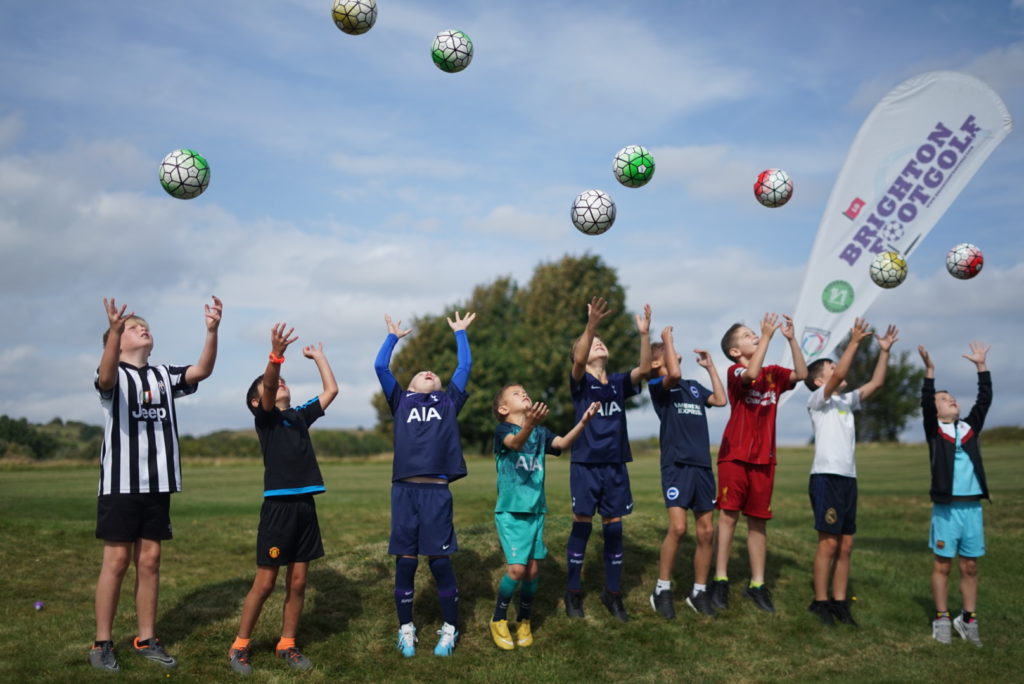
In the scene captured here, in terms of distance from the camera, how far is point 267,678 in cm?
664

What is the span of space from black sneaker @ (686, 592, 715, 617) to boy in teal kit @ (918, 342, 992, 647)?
8.05ft

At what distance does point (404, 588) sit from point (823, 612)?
472 centimetres

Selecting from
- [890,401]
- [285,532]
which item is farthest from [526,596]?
[890,401]

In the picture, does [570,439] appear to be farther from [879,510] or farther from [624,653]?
[879,510]

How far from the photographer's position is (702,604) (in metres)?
8.86

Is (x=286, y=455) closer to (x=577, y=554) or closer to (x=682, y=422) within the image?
(x=577, y=554)

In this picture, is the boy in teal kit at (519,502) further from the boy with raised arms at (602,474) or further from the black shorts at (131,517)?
the black shorts at (131,517)

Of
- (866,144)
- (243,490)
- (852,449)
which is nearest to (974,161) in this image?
(866,144)

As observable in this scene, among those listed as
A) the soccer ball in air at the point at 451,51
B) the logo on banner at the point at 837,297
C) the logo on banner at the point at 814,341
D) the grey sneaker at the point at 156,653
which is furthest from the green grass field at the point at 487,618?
the soccer ball in air at the point at 451,51

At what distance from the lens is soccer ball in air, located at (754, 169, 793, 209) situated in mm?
10430

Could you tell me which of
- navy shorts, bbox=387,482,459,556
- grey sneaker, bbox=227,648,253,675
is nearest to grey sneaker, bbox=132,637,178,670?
grey sneaker, bbox=227,648,253,675

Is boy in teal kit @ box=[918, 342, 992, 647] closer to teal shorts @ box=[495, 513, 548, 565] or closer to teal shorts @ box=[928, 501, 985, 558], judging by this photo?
teal shorts @ box=[928, 501, 985, 558]

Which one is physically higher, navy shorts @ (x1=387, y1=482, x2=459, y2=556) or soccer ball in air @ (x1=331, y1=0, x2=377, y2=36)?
soccer ball in air @ (x1=331, y1=0, x2=377, y2=36)

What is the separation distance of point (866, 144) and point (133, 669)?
1487cm
